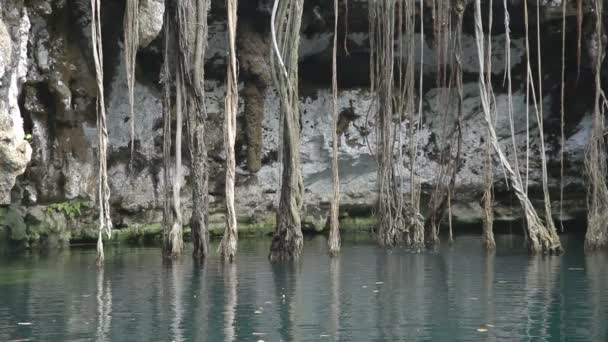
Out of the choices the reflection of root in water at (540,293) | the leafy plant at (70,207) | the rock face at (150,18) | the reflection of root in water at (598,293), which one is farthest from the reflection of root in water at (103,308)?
the leafy plant at (70,207)

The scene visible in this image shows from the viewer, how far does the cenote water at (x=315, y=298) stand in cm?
828

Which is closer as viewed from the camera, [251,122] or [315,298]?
[315,298]

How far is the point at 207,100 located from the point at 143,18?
11.6ft

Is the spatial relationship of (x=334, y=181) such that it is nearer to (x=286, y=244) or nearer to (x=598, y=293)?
(x=286, y=244)

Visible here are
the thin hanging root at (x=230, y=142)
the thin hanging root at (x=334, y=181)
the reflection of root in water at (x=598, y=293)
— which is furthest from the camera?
the thin hanging root at (x=334, y=181)

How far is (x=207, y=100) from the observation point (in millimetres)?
18672

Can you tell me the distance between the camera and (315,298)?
10.1 metres

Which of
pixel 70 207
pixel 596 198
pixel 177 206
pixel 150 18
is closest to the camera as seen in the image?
pixel 177 206

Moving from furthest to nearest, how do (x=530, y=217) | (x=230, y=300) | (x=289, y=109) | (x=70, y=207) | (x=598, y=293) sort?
(x=70, y=207), (x=530, y=217), (x=289, y=109), (x=598, y=293), (x=230, y=300)

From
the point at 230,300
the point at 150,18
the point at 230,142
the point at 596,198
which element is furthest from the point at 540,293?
the point at 150,18

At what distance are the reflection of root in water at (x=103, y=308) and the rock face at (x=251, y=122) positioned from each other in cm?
503

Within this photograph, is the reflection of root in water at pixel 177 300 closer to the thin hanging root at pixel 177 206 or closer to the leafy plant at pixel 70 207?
the thin hanging root at pixel 177 206

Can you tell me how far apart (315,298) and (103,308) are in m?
1.88

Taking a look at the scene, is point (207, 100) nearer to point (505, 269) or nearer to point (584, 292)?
point (505, 269)
